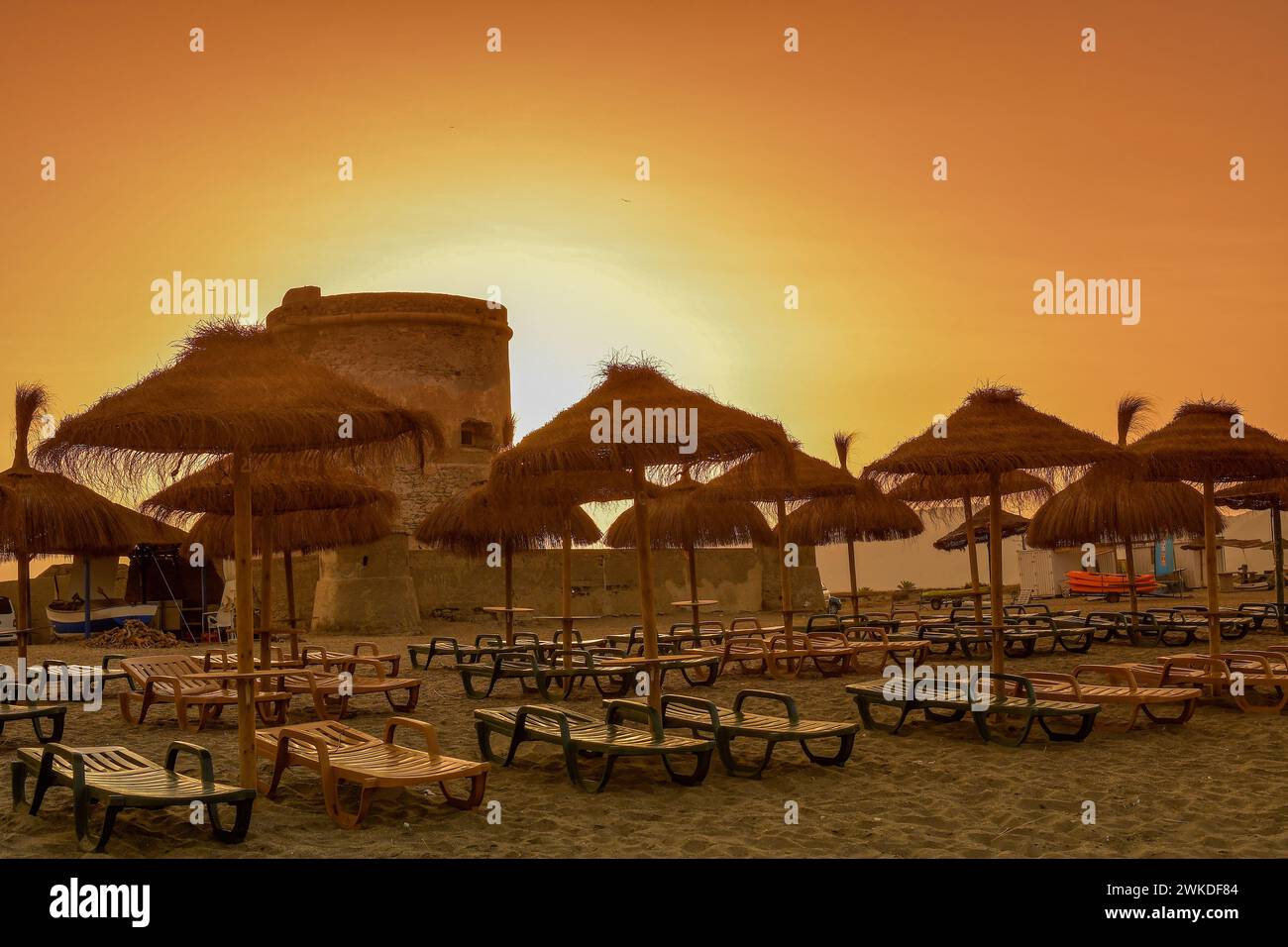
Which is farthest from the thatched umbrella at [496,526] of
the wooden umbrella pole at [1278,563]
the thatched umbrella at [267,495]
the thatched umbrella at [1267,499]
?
the wooden umbrella pole at [1278,563]

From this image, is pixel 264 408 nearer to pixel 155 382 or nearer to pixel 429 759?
pixel 155 382

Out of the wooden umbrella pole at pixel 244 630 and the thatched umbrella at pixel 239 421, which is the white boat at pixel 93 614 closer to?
the thatched umbrella at pixel 239 421

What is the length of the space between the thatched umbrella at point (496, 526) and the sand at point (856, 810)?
17.6 feet

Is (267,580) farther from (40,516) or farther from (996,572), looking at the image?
(996,572)

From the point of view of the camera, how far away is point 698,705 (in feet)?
25.6

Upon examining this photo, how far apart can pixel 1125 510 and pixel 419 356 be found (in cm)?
1673

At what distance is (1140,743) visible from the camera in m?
8.31

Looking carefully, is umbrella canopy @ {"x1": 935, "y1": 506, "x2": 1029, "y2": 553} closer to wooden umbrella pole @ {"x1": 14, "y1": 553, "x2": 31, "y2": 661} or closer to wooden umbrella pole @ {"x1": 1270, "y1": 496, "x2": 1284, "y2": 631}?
wooden umbrella pole @ {"x1": 1270, "y1": 496, "x2": 1284, "y2": 631}

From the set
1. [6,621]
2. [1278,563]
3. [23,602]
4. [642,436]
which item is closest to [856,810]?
[642,436]

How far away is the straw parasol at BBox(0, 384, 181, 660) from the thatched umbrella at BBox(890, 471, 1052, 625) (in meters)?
7.60
